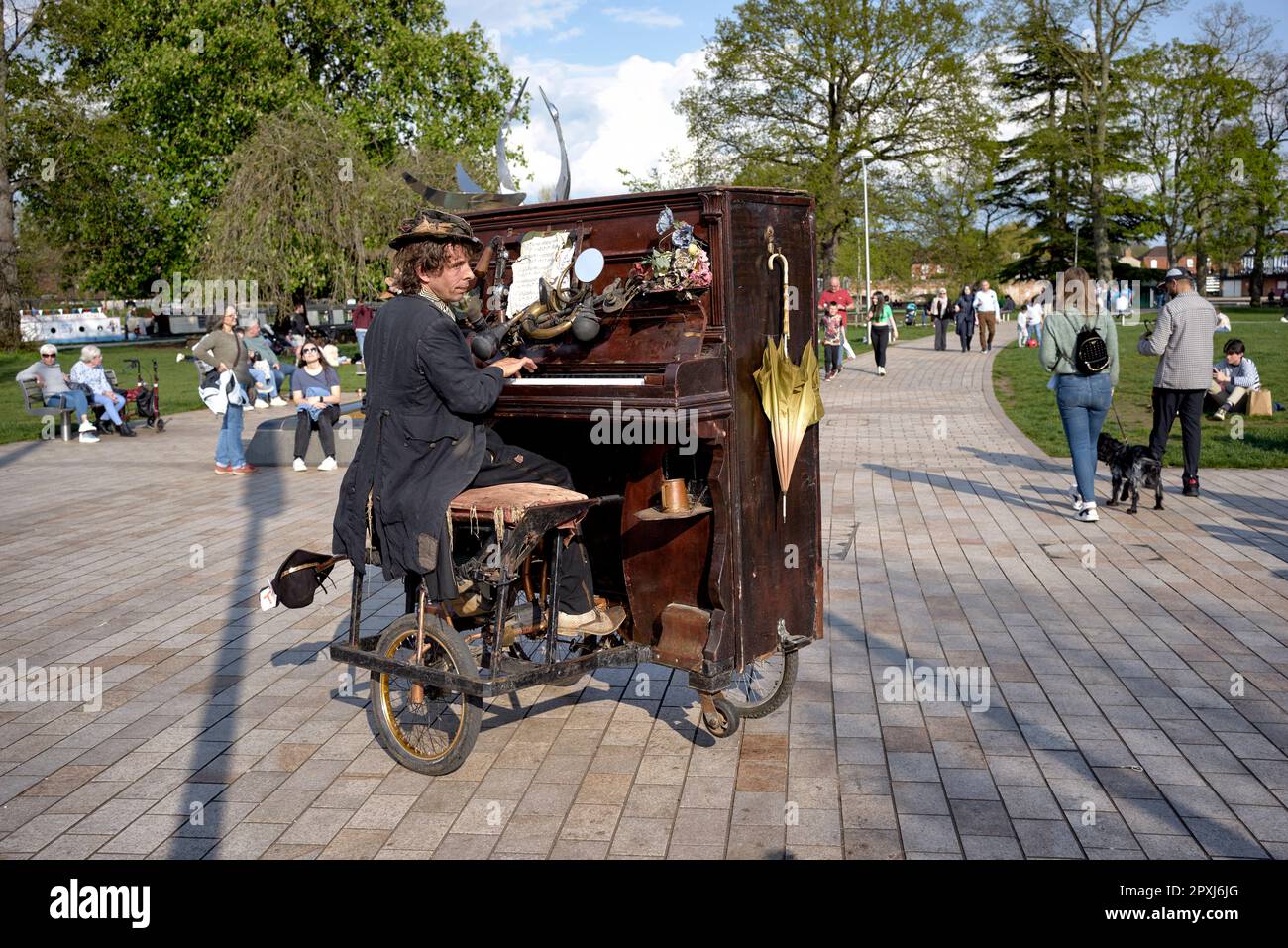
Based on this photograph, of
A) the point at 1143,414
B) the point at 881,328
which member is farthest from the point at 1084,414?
the point at 881,328

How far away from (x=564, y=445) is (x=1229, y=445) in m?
9.94

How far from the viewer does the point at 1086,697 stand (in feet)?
17.9

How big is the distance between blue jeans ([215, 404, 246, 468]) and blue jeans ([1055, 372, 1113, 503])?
29.8 feet

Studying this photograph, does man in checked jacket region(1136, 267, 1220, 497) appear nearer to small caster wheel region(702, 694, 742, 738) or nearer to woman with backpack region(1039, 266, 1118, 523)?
A: woman with backpack region(1039, 266, 1118, 523)

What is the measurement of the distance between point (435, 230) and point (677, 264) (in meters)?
0.99

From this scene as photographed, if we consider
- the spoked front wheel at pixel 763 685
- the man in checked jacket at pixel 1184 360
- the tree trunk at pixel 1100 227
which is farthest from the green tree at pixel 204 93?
the spoked front wheel at pixel 763 685

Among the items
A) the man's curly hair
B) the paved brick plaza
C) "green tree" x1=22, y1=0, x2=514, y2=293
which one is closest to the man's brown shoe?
the paved brick plaza

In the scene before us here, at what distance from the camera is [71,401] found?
17641mm

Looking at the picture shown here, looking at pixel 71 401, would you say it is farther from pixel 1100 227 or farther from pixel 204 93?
pixel 1100 227

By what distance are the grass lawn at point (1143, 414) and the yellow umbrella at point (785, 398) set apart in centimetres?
846

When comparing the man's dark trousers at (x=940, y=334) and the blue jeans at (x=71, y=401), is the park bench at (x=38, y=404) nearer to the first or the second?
the blue jeans at (x=71, y=401)
